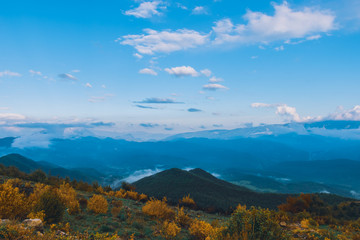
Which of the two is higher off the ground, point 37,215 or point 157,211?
point 37,215

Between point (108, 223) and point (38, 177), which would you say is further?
point (38, 177)

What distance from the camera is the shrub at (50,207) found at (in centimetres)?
903

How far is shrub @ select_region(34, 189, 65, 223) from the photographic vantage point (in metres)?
9.03

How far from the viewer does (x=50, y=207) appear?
9250 mm

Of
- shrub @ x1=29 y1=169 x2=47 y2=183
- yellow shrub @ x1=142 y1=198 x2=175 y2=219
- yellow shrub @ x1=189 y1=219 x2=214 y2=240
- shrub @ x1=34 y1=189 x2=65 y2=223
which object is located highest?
shrub @ x1=34 y1=189 x2=65 y2=223

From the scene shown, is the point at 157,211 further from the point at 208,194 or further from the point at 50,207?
the point at 208,194

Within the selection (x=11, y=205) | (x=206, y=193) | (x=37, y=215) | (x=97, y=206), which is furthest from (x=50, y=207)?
(x=206, y=193)

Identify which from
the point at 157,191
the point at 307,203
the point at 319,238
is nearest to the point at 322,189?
the point at 157,191

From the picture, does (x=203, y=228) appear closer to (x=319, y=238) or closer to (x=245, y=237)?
(x=245, y=237)

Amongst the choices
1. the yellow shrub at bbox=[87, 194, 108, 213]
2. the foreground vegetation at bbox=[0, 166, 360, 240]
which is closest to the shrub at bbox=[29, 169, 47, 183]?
the foreground vegetation at bbox=[0, 166, 360, 240]

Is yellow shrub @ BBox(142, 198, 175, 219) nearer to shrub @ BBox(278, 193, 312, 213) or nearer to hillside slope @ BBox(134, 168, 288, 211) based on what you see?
shrub @ BBox(278, 193, 312, 213)

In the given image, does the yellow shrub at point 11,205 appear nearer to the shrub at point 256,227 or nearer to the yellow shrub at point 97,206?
the yellow shrub at point 97,206

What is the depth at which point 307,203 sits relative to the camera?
22.7 metres

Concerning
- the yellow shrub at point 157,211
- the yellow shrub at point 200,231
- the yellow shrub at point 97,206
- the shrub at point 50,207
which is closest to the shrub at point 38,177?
the yellow shrub at point 97,206
